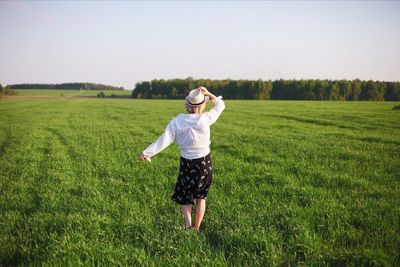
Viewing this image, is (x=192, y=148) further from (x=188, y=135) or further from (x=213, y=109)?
(x=213, y=109)

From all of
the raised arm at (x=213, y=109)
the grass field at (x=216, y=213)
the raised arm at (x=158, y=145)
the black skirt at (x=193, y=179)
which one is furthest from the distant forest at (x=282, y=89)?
the raised arm at (x=158, y=145)

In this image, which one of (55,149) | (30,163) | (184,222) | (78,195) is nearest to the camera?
(184,222)

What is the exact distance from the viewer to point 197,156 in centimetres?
507

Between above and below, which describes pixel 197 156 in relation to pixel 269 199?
above

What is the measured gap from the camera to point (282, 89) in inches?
4749

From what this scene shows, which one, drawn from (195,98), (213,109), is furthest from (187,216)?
(195,98)

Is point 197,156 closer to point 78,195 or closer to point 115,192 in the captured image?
point 115,192

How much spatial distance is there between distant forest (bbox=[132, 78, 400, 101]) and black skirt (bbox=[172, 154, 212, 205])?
116m

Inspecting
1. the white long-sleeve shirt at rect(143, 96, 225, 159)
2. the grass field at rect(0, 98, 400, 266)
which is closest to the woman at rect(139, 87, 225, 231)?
the white long-sleeve shirt at rect(143, 96, 225, 159)

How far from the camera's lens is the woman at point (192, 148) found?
4.95 m

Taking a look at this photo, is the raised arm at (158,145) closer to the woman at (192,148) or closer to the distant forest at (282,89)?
the woman at (192,148)

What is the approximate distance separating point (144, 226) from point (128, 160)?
5.88m

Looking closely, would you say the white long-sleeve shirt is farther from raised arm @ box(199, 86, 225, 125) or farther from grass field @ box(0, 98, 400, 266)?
grass field @ box(0, 98, 400, 266)

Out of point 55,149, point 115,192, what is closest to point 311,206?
point 115,192
